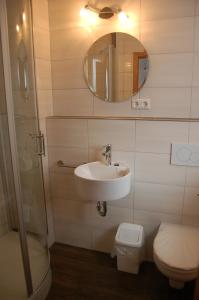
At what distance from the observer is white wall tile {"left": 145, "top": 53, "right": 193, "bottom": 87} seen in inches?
68.1

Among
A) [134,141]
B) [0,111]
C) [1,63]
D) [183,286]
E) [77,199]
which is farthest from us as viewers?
[77,199]

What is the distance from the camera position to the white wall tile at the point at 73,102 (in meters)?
A: 2.04

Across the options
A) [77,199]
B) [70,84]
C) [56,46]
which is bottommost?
[77,199]

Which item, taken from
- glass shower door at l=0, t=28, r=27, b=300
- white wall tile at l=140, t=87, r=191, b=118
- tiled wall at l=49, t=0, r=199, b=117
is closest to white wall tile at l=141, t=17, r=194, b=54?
tiled wall at l=49, t=0, r=199, b=117

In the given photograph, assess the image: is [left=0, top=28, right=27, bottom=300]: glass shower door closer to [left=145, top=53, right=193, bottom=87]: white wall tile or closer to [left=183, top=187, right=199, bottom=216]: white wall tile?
[left=145, top=53, right=193, bottom=87]: white wall tile

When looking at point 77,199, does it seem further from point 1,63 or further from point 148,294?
point 1,63

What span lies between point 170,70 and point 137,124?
0.47m

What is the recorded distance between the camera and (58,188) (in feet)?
7.43

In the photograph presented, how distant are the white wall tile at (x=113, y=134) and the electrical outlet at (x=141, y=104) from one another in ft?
0.43

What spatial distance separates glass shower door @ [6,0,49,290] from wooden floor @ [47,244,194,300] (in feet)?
0.75

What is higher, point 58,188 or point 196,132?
point 196,132

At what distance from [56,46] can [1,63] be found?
88 cm

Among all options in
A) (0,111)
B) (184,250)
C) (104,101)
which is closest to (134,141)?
(104,101)

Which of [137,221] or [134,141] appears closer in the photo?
[134,141]
